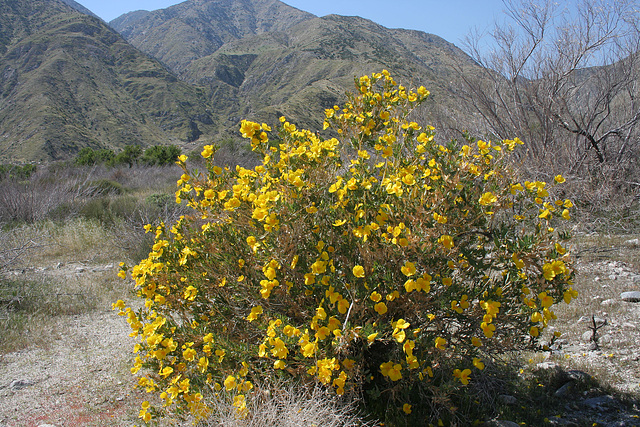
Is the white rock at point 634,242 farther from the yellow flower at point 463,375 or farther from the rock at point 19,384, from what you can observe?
the rock at point 19,384

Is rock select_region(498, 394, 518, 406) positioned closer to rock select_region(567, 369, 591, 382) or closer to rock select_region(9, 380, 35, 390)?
rock select_region(567, 369, 591, 382)

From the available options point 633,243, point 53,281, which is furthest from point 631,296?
point 53,281

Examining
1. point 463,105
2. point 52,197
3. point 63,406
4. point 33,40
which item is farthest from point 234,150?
point 33,40

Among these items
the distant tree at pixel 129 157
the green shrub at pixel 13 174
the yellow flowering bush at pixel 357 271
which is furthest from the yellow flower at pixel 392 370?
the distant tree at pixel 129 157

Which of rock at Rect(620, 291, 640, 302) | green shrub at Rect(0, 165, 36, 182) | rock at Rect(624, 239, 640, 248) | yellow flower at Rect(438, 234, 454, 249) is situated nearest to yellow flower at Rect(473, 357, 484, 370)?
yellow flower at Rect(438, 234, 454, 249)

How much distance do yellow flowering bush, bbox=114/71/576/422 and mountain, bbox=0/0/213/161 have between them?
146 feet

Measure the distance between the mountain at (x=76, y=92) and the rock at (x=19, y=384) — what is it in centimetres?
4330

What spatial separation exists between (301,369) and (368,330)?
1.80 ft

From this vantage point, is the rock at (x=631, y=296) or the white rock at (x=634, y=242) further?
the white rock at (x=634, y=242)

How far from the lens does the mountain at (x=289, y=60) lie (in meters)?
44.5

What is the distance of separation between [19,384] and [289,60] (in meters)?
87.8

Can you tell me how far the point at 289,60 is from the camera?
8444 centimetres

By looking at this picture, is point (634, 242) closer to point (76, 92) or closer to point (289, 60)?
point (76, 92)

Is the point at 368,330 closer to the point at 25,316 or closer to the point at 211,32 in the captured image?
the point at 25,316
